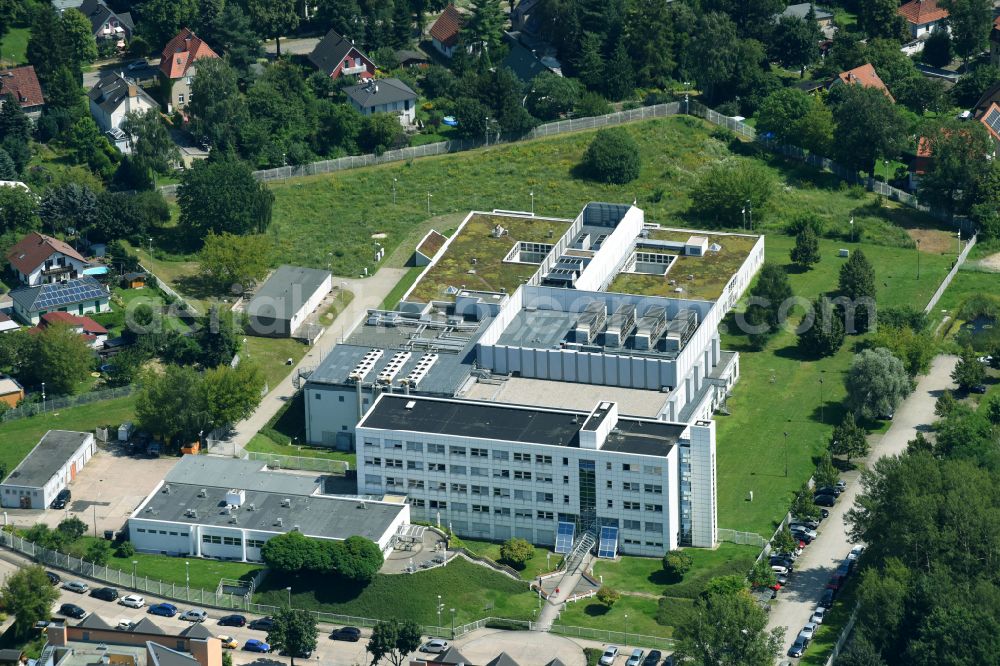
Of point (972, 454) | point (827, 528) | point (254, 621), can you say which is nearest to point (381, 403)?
point (254, 621)

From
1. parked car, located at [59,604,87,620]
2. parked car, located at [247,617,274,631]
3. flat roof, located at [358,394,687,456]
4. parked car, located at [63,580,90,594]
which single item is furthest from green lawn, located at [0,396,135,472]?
parked car, located at [247,617,274,631]

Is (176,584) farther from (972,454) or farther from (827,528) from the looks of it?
(972,454)

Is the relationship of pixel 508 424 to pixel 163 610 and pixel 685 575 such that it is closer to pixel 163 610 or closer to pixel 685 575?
pixel 685 575

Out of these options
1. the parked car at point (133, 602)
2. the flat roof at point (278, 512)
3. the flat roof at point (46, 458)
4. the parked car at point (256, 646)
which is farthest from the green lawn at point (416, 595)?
the flat roof at point (46, 458)

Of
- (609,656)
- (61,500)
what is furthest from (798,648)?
(61,500)

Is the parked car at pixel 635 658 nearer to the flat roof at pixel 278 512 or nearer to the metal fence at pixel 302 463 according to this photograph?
the flat roof at pixel 278 512

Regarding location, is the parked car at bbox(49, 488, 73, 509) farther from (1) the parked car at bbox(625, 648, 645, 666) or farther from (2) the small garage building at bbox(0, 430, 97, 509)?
(1) the parked car at bbox(625, 648, 645, 666)
